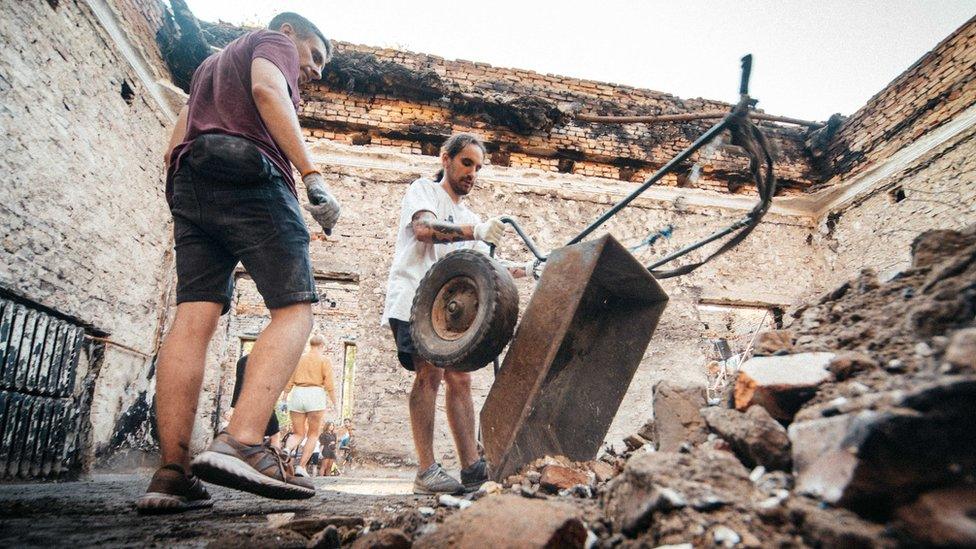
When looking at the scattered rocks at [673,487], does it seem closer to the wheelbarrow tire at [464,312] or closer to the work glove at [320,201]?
the wheelbarrow tire at [464,312]

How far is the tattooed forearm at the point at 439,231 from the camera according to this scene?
2.39m

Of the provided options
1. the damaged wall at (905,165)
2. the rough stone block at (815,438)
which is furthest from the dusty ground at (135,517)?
the damaged wall at (905,165)

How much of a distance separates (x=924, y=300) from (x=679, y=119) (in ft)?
17.7

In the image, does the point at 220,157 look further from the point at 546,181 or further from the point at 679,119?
the point at 679,119

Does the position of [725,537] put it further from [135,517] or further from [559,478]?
[135,517]

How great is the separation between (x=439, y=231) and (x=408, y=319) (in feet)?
1.60

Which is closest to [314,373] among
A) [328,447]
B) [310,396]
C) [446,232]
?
[310,396]

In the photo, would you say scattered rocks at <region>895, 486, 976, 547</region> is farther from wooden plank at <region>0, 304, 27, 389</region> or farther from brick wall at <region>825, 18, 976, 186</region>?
brick wall at <region>825, 18, 976, 186</region>

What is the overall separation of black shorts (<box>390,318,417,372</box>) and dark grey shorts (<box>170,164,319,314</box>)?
771 millimetres

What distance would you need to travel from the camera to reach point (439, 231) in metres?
2.40

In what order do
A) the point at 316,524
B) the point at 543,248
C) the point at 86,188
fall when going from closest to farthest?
the point at 316,524
the point at 86,188
the point at 543,248

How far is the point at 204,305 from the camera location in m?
1.67

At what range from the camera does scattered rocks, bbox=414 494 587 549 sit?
923 mm

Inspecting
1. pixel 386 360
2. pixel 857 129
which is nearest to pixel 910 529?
pixel 386 360
